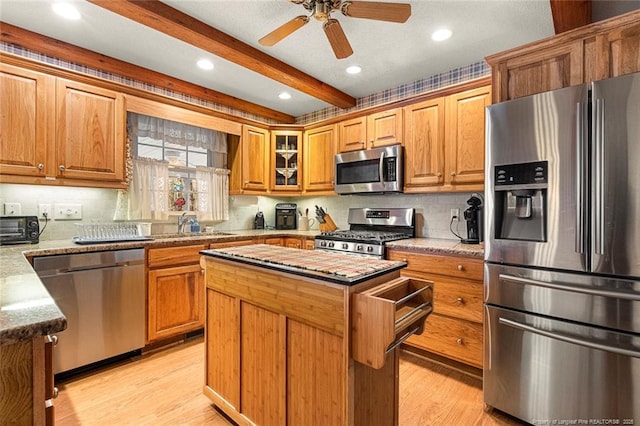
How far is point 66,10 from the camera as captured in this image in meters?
2.12

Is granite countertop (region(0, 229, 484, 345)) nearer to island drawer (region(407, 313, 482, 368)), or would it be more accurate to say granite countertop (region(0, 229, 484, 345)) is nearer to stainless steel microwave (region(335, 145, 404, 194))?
island drawer (region(407, 313, 482, 368))

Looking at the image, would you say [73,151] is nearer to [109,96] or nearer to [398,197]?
[109,96]

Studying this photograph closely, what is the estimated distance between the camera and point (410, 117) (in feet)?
9.92

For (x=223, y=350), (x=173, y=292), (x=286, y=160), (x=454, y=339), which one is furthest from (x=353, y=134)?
(x=223, y=350)

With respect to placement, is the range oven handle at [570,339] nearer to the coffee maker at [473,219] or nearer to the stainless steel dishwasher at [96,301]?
the coffee maker at [473,219]

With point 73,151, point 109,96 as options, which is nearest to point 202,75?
point 109,96

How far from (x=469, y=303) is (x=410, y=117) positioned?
178cm

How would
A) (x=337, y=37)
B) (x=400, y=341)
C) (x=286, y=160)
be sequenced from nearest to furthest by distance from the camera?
1. (x=400, y=341)
2. (x=337, y=37)
3. (x=286, y=160)

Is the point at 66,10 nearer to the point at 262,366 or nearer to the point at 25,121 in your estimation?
the point at 25,121

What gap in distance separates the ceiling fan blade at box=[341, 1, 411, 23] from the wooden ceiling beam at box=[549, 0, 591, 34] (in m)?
0.92

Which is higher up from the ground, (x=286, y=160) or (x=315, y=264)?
(x=286, y=160)

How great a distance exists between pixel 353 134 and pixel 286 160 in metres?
1.02

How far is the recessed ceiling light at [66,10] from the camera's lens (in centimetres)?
207

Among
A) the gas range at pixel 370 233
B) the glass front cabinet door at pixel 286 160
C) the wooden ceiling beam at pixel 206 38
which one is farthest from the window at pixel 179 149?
the gas range at pixel 370 233
